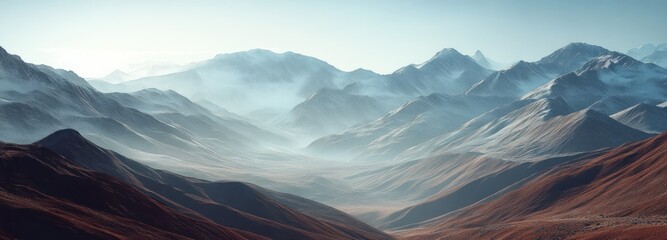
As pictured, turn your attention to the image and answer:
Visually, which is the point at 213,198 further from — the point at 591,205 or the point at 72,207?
the point at 591,205

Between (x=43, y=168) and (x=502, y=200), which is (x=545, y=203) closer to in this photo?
(x=502, y=200)

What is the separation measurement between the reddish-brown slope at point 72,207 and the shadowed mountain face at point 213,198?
2018 cm

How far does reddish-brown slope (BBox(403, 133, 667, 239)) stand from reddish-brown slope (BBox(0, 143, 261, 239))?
56.5 m

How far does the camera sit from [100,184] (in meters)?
101

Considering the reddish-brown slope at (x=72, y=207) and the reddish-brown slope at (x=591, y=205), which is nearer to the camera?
the reddish-brown slope at (x=72, y=207)

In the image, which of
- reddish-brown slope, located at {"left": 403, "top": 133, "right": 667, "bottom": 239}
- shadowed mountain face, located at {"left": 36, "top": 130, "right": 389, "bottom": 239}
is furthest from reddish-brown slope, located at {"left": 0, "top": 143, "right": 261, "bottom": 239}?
reddish-brown slope, located at {"left": 403, "top": 133, "right": 667, "bottom": 239}

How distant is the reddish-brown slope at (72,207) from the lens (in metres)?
72.8

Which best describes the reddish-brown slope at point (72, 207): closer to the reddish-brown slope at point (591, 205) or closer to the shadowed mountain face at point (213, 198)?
the shadowed mountain face at point (213, 198)

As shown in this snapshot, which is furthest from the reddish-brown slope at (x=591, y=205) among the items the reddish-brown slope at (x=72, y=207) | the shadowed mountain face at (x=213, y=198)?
the reddish-brown slope at (x=72, y=207)

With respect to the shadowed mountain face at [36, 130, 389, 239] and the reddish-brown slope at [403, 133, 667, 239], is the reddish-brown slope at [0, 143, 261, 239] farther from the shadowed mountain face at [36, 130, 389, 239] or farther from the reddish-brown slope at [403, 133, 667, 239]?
the reddish-brown slope at [403, 133, 667, 239]

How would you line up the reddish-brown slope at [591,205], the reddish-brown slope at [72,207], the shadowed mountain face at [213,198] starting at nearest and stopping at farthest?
the reddish-brown slope at [72,207], the reddish-brown slope at [591,205], the shadowed mountain face at [213,198]

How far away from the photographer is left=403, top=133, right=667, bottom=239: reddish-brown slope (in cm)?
10500

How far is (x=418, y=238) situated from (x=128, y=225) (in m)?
89.8

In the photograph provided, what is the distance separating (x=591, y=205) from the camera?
147500mm
